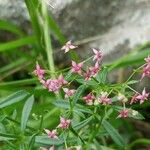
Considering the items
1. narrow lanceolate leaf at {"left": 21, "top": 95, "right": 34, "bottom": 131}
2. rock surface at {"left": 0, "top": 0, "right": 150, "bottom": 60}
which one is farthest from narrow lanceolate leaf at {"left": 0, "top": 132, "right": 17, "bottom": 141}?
rock surface at {"left": 0, "top": 0, "right": 150, "bottom": 60}

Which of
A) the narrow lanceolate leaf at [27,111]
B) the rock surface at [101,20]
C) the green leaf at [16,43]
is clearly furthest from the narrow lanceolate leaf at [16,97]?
the rock surface at [101,20]

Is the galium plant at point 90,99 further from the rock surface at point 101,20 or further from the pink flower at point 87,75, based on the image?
the rock surface at point 101,20

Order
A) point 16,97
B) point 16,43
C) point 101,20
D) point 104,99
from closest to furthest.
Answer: point 104,99
point 16,97
point 16,43
point 101,20

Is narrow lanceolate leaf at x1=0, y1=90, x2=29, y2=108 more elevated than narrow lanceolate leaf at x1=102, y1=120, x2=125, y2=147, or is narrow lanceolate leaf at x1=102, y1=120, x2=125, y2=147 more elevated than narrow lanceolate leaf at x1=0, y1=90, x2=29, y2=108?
narrow lanceolate leaf at x1=0, y1=90, x2=29, y2=108

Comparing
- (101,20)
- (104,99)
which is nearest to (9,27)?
(101,20)

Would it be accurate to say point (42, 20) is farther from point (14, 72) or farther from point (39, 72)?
point (39, 72)

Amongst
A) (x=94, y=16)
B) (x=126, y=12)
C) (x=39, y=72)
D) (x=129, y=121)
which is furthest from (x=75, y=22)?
(x=39, y=72)

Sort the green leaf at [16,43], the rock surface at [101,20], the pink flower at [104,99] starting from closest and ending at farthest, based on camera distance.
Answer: the pink flower at [104,99], the green leaf at [16,43], the rock surface at [101,20]

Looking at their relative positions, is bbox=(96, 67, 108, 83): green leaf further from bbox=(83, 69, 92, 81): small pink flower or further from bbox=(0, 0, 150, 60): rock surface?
bbox=(0, 0, 150, 60): rock surface

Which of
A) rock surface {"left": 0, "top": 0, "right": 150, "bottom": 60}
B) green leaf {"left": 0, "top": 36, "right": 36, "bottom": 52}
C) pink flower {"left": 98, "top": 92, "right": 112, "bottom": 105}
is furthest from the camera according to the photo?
rock surface {"left": 0, "top": 0, "right": 150, "bottom": 60}

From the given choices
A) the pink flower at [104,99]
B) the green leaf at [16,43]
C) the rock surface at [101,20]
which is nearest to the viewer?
the pink flower at [104,99]

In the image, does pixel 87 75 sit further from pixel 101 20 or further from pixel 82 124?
pixel 101 20

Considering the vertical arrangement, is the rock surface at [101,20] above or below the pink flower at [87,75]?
above
